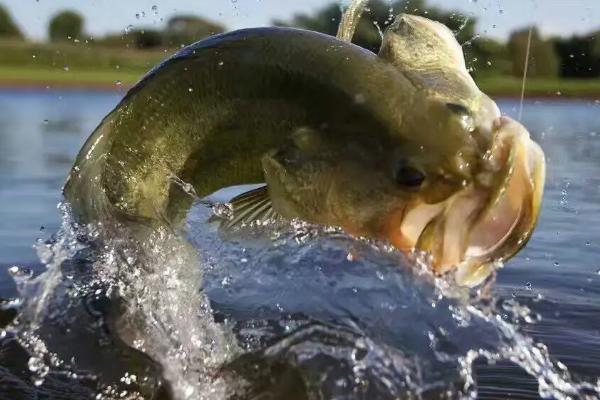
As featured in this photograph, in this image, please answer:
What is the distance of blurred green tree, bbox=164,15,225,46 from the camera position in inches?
172

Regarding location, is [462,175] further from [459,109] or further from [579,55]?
[579,55]

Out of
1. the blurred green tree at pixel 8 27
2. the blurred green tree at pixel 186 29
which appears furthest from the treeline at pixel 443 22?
the blurred green tree at pixel 8 27

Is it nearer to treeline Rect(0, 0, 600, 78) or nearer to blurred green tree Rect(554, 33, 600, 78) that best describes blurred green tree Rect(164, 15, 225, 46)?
treeline Rect(0, 0, 600, 78)

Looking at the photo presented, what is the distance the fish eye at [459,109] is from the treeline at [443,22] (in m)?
0.73

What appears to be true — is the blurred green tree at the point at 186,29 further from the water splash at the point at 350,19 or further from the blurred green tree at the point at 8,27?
the blurred green tree at the point at 8,27

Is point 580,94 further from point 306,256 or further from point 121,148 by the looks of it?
point 121,148

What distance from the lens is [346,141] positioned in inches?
104

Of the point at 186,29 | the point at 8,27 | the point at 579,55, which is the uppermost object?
the point at 186,29

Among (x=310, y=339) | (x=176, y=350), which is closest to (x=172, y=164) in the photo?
(x=176, y=350)

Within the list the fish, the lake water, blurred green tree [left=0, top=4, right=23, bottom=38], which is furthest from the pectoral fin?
blurred green tree [left=0, top=4, right=23, bottom=38]

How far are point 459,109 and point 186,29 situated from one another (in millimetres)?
2632

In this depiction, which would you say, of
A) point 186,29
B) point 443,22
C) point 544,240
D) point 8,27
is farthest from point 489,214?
point 8,27

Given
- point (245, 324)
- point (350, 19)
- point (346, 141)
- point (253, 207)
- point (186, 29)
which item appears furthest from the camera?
point (186, 29)

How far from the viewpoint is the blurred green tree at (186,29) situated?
14.3ft
